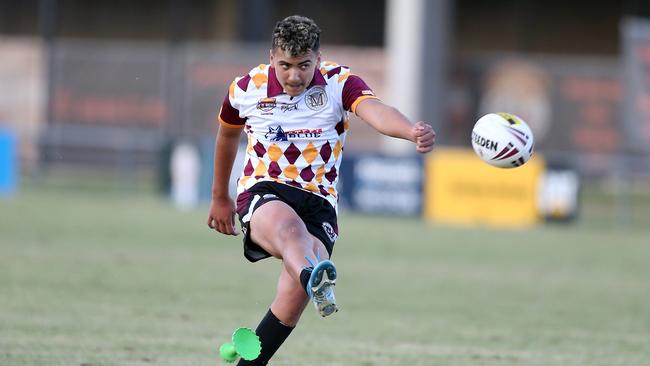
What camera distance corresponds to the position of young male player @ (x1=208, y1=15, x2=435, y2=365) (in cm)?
648

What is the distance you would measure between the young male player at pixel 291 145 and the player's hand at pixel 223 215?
32 centimetres

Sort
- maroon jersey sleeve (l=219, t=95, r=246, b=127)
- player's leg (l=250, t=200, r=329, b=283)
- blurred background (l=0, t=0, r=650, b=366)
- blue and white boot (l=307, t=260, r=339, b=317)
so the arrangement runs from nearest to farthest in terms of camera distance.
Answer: blue and white boot (l=307, t=260, r=339, b=317), player's leg (l=250, t=200, r=329, b=283), maroon jersey sleeve (l=219, t=95, r=246, b=127), blurred background (l=0, t=0, r=650, b=366)

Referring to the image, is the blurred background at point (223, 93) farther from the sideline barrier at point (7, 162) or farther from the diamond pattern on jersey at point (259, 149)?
the diamond pattern on jersey at point (259, 149)

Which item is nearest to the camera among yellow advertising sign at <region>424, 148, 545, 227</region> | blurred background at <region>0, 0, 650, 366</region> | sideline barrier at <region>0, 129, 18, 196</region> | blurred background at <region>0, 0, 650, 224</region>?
blurred background at <region>0, 0, 650, 366</region>

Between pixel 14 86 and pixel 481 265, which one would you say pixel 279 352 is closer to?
pixel 481 265

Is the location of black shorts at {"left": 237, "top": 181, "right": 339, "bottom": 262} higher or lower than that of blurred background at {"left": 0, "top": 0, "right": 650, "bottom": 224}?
higher

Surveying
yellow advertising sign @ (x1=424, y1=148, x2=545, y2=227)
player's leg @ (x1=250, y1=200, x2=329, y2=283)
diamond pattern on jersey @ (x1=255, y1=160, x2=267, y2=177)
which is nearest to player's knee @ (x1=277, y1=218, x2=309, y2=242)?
player's leg @ (x1=250, y1=200, x2=329, y2=283)

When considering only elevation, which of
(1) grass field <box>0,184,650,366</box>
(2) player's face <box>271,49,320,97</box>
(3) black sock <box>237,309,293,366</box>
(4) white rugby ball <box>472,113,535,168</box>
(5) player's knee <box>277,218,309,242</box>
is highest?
(2) player's face <box>271,49,320,97</box>

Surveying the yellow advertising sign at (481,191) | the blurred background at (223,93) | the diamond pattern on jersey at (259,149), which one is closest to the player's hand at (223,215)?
the diamond pattern on jersey at (259,149)

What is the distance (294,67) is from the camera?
648 cm

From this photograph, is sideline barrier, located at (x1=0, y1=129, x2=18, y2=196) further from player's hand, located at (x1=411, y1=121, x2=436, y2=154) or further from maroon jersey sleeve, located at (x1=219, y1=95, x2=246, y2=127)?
player's hand, located at (x1=411, y1=121, x2=436, y2=154)

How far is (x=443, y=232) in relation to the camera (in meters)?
18.6

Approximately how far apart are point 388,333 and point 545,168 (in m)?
10.6

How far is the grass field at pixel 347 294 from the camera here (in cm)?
845
